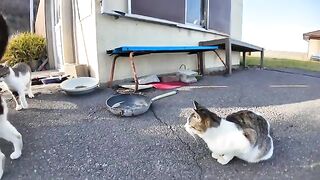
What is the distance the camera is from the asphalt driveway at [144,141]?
1869 millimetres

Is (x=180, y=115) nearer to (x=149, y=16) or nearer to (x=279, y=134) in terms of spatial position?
(x=279, y=134)

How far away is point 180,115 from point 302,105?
1671 millimetres

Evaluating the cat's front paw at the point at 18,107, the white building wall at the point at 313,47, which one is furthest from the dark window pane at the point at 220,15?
the white building wall at the point at 313,47

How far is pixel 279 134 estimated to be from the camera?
2461 mm

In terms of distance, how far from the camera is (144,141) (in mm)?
2322

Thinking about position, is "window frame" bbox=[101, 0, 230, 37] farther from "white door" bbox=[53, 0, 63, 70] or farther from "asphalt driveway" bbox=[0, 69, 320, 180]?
"white door" bbox=[53, 0, 63, 70]

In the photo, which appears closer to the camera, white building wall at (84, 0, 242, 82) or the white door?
white building wall at (84, 0, 242, 82)

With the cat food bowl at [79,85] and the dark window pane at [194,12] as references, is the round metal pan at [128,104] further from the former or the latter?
the dark window pane at [194,12]

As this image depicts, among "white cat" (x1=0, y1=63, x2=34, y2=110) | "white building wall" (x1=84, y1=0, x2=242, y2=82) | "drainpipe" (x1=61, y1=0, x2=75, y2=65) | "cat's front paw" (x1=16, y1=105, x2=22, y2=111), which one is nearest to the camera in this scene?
"white cat" (x1=0, y1=63, x2=34, y2=110)

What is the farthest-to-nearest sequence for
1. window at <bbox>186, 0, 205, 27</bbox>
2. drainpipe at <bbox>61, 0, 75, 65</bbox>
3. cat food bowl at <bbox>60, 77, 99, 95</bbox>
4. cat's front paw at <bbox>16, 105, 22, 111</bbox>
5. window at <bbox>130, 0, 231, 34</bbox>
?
window at <bbox>186, 0, 205, 27</bbox> → drainpipe at <bbox>61, 0, 75, 65</bbox> → window at <bbox>130, 0, 231, 34</bbox> → cat food bowl at <bbox>60, 77, 99, 95</bbox> → cat's front paw at <bbox>16, 105, 22, 111</bbox>

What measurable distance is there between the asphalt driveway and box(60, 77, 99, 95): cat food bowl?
0.31 feet

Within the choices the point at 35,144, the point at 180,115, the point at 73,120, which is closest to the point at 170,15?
the point at 180,115

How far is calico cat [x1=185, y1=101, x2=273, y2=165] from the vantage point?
180 cm

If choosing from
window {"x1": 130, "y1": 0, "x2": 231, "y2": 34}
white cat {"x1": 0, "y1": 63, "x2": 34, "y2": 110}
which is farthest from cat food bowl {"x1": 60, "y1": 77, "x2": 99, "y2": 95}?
window {"x1": 130, "y1": 0, "x2": 231, "y2": 34}
